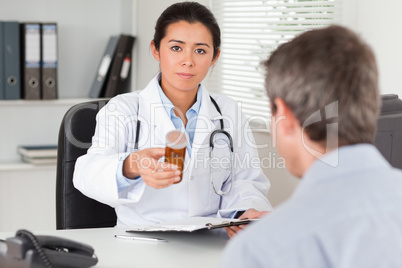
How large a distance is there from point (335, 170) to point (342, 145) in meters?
0.10

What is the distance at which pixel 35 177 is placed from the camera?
128 inches

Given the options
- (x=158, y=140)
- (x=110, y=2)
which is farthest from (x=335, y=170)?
(x=110, y=2)

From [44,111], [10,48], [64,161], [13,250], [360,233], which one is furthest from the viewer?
[44,111]

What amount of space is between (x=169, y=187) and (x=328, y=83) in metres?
1.12

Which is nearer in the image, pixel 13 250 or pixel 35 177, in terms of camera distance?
pixel 13 250

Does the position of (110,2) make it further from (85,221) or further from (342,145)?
(342,145)

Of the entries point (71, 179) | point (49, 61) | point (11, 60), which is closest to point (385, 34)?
point (71, 179)

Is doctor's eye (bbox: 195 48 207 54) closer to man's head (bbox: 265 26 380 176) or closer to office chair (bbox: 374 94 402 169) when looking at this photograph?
office chair (bbox: 374 94 402 169)

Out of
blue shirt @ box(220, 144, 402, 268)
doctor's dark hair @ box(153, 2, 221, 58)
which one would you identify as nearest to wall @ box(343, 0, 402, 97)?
doctor's dark hair @ box(153, 2, 221, 58)

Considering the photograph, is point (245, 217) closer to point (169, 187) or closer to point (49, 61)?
point (169, 187)

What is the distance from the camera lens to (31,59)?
3133 mm

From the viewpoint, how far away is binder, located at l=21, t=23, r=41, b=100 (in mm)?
3104

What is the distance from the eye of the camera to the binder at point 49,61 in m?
3.14

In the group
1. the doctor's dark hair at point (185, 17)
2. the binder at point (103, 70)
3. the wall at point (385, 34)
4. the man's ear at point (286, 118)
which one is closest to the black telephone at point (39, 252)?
the man's ear at point (286, 118)
